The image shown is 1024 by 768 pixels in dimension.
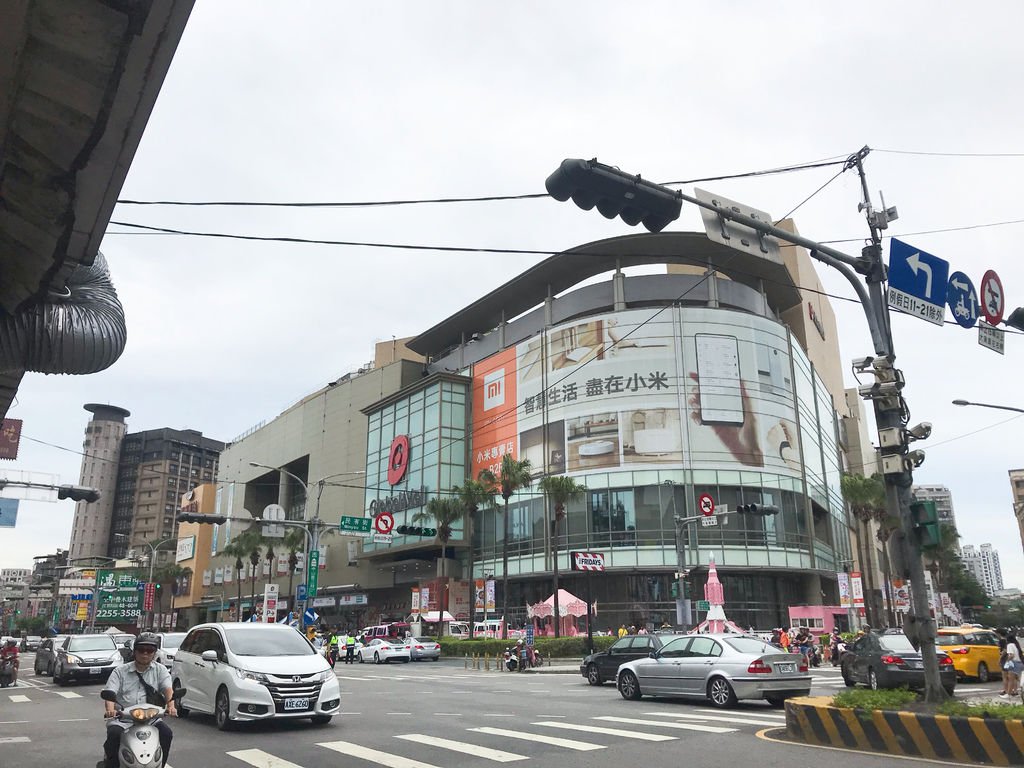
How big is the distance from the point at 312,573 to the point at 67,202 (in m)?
32.7

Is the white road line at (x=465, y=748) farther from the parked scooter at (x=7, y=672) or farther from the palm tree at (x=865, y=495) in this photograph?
the palm tree at (x=865, y=495)

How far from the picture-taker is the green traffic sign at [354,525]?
112 ft

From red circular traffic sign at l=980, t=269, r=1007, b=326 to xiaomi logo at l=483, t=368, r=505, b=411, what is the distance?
5174 centimetres

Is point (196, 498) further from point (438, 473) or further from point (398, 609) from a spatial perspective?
point (438, 473)

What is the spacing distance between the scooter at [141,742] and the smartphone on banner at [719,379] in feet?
164

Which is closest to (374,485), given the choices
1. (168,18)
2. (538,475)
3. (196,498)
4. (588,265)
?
(538,475)

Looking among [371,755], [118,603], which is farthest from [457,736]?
[118,603]

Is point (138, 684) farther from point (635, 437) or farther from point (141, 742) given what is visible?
point (635, 437)

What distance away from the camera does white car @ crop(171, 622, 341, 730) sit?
38.5 ft

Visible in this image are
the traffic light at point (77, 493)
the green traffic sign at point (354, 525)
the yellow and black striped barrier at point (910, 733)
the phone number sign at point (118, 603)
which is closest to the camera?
the yellow and black striped barrier at point (910, 733)

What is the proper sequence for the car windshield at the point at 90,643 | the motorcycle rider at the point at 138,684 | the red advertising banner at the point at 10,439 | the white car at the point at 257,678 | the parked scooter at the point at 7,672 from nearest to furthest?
the motorcycle rider at the point at 138,684 < the white car at the point at 257,678 < the parked scooter at the point at 7,672 < the car windshield at the point at 90,643 < the red advertising banner at the point at 10,439

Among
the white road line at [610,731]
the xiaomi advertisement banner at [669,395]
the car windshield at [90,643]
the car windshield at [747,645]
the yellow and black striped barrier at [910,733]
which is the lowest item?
the white road line at [610,731]

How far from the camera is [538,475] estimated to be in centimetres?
5844

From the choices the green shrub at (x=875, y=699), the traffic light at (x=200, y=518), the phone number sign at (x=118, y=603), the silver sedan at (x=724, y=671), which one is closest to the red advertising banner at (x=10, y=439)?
the traffic light at (x=200, y=518)
